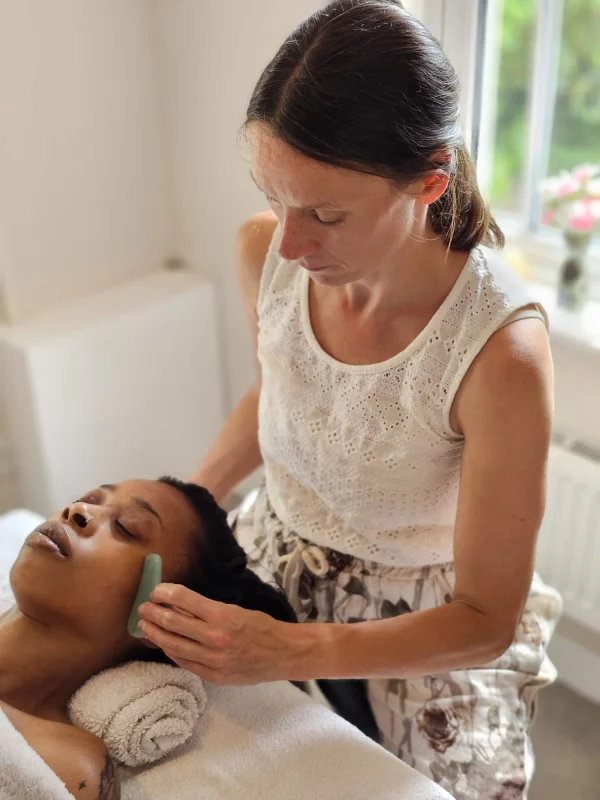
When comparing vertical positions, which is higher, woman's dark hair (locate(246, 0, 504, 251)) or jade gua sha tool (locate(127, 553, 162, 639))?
woman's dark hair (locate(246, 0, 504, 251))

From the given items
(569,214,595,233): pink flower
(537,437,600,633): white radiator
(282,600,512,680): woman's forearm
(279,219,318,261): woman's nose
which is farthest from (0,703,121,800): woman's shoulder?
(569,214,595,233): pink flower

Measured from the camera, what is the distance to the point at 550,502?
1.56 m

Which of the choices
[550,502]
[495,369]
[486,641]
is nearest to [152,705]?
[486,641]

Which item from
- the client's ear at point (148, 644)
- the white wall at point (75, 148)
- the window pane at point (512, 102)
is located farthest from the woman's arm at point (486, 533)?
the white wall at point (75, 148)

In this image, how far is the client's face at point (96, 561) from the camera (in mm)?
1000

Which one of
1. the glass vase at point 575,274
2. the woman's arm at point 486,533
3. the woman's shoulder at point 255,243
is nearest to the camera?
the woman's arm at point 486,533

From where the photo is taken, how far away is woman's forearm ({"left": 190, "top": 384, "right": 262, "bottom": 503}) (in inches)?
51.1

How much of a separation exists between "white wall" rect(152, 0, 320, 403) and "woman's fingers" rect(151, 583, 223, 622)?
3.17 ft

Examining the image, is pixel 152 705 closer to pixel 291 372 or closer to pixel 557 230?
pixel 291 372

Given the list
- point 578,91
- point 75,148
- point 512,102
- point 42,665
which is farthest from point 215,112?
point 42,665

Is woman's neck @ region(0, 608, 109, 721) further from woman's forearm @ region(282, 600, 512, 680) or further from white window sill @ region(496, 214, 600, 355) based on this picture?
white window sill @ region(496, 214, 600, 355)

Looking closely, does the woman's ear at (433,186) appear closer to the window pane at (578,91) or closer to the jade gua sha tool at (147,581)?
the jade gua sha tool at (147,581)

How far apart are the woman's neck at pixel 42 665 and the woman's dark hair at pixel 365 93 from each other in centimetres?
65

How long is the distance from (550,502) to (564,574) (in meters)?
0.16
